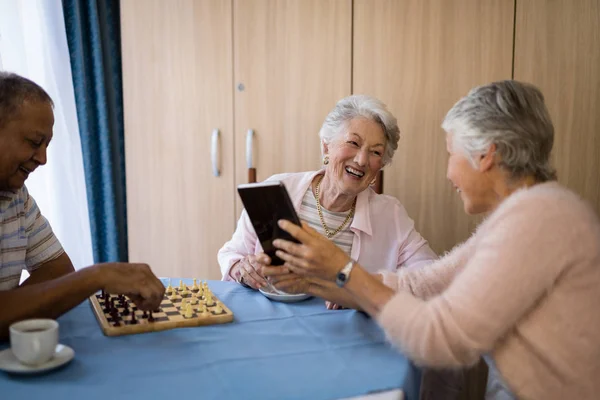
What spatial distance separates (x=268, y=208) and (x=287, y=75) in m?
1.64

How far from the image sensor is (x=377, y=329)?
1.43 meters

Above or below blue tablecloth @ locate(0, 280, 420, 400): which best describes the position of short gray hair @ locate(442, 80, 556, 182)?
above

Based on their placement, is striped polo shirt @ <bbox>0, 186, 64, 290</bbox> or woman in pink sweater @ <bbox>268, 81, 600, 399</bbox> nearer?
→ woman in pink sweater @ <bbox>268, 81, 600, 399</bbox>

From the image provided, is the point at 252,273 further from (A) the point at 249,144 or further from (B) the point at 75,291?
(A) the point at 249,144

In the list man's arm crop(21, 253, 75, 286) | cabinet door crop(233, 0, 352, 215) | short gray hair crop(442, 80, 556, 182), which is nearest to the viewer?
short gray hair crop(442, 80, 556, 182)

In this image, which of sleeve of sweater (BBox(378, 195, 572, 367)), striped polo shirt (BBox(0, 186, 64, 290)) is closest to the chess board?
striped polo shirt (BBox(0, 186, 64, 290))

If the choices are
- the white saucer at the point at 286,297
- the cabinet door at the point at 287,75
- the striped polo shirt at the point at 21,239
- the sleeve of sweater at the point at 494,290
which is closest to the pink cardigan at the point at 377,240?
the white saucer at the point at 286,297

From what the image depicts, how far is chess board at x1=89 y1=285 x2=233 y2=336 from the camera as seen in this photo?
4.48 ft

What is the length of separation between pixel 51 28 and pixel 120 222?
123cm

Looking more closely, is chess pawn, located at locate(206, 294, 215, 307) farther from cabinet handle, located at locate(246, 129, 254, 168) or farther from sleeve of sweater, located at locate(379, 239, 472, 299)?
cabinet handle, located at locate(246, 129, 254, 168)

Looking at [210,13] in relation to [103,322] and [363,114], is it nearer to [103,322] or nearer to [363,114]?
[363,114]

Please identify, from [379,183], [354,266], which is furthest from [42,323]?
[379,183]

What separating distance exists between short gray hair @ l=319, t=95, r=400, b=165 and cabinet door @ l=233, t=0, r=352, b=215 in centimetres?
66

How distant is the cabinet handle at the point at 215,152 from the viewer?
3.00 metres
